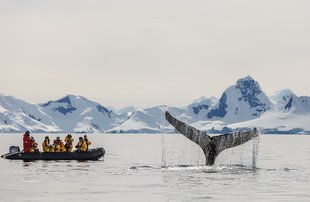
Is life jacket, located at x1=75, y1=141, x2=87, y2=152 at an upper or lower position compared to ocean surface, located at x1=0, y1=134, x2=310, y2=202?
upper

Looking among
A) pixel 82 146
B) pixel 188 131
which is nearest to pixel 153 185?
pixel 188 131

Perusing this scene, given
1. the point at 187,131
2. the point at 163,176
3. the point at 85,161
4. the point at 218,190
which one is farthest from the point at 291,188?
the point at 85,161

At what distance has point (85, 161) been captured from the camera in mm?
51625

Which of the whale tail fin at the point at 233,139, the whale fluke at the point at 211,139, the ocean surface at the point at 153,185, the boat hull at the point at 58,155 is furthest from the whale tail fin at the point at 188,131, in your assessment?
the boat hull at the point at 58,155

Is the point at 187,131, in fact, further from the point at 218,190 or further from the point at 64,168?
the point at 64,168

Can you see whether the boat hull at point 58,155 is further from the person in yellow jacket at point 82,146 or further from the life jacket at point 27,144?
the person in yellow jacket at point 82,146

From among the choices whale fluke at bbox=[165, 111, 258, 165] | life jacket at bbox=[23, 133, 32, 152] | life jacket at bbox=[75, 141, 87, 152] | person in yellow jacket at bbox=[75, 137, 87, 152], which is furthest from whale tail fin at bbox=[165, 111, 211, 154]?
life jacket at bbox=[23, 133, 32, 152]

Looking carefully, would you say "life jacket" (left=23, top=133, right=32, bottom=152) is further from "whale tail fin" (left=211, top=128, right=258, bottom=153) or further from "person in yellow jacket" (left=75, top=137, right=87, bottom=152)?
"whale tail fin" (left=211, top=128, right=258, bottom=153)

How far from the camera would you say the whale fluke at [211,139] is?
3228 centimetres

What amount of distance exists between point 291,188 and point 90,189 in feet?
28.0

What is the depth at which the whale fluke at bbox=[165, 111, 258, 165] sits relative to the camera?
32281mm

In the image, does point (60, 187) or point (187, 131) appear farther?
point (187, 131)

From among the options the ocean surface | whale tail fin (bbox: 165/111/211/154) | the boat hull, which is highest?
whale tail fin (bbox: 165/111/211/154)

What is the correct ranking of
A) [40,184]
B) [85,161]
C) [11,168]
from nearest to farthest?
[40,184]
[11,168]
[85,161]
